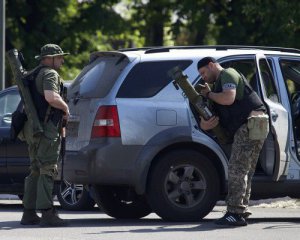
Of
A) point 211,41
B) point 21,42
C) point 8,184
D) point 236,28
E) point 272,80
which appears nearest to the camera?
point 272,80

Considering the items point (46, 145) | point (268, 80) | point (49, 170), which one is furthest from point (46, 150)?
point (268, 80)

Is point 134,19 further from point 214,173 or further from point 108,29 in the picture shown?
point 214,173

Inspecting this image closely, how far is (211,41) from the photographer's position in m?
33.5

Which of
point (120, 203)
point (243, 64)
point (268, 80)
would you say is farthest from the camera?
point (120, 203)

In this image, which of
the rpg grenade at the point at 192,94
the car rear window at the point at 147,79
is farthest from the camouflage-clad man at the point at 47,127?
the rpg grenade at the point at 192,94

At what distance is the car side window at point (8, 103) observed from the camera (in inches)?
559

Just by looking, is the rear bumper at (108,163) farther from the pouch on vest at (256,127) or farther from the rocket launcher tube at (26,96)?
the pouch on vest at (256,127)

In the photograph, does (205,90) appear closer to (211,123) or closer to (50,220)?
(211,123)

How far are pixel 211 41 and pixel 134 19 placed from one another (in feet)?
11.0

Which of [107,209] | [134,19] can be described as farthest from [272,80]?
[134,19]

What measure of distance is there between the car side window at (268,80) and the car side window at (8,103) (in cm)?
408

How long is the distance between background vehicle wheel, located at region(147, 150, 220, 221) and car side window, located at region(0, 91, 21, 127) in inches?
156

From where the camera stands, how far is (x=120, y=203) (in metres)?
11.8

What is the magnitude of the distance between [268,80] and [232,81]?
3.89 ft
